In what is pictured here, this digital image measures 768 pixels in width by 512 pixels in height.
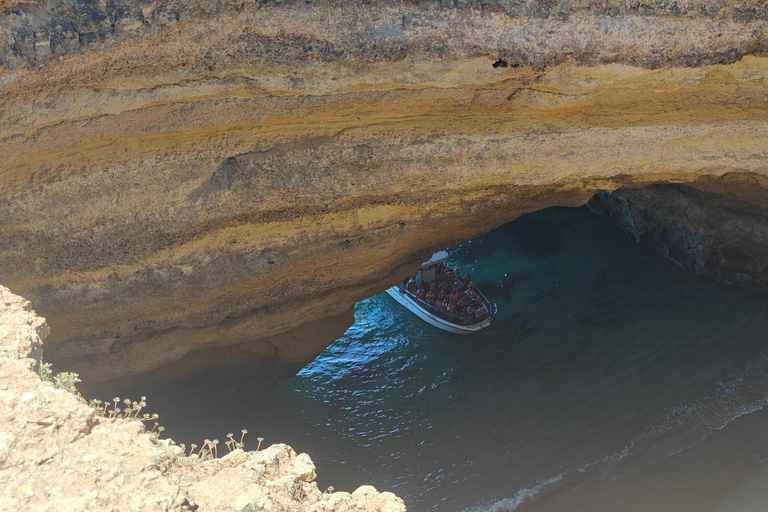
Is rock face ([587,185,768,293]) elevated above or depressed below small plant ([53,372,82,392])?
below

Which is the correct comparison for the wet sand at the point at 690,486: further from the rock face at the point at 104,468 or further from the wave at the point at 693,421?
the rock face at the point at 104,468

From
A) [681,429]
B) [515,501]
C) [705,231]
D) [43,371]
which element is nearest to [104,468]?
[43,371]

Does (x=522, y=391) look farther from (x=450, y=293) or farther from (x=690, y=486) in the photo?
(x=450, y=293)

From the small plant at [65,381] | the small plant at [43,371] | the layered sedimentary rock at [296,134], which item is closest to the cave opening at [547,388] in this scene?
the layered sedimentary rock at [296,134]

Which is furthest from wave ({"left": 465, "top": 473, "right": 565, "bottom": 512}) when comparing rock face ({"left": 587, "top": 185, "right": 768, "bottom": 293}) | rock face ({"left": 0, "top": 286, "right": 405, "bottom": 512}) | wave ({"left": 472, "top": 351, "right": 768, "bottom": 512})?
rock face ({"left": 587, "top": 185, "right": 768, "bottom": 293})

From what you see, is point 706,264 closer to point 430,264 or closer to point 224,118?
point 430,264

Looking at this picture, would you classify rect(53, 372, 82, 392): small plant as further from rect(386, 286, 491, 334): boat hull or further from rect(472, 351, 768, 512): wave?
rect(386, 286, 491, 334): boat hull
